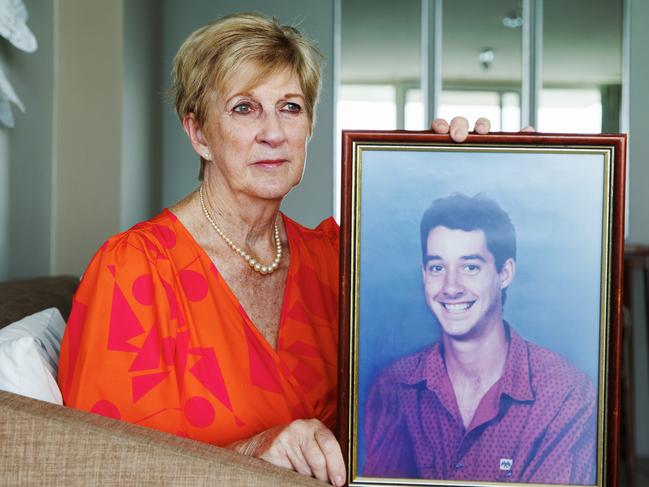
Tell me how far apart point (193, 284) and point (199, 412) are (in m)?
0.20

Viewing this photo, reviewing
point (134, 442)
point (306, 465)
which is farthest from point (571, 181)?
point (134, 442)

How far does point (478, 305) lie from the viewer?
3.03 ft

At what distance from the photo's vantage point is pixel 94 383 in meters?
1.02

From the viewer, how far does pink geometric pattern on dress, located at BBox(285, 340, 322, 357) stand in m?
1.23

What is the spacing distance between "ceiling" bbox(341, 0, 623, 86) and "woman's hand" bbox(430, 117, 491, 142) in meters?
3.31

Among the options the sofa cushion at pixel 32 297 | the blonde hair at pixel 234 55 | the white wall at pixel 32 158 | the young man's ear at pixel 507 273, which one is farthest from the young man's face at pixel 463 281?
the white wall at pixel 32 158

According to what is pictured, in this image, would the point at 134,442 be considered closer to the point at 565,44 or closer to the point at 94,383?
the point at 94,383

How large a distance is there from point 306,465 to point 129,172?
2.33 m

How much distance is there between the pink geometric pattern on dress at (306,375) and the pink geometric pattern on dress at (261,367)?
51mm

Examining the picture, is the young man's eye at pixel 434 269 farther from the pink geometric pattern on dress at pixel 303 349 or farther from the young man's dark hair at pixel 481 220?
the pink geometric pattern on dress at pixel 303 349

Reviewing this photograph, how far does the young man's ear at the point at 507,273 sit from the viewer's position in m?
0.92

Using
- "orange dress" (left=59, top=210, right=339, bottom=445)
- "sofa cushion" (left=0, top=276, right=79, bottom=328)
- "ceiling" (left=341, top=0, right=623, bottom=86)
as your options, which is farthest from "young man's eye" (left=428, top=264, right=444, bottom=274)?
"ceiling" (left=341, top=0, right=623, bottom=86)

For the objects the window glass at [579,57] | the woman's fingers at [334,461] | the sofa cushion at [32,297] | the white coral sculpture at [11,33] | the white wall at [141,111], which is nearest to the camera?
the woman's fingers at [334,461]

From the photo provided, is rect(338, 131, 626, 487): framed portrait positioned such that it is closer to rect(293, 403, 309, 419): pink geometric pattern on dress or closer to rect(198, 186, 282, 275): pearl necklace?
rect(293, 403, 309, 419): pink geometric pattern on dress
